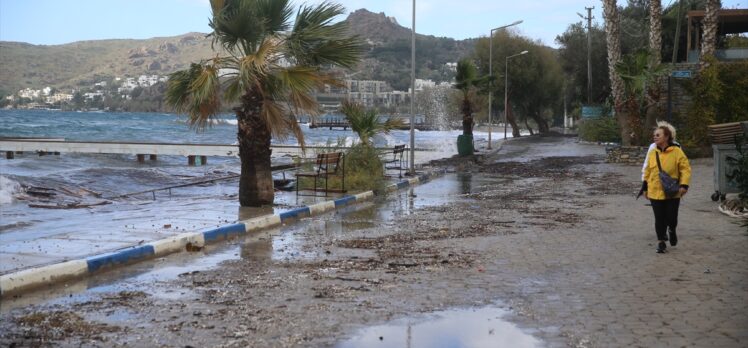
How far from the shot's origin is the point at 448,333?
21.4 feet

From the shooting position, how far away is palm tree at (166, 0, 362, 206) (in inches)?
603

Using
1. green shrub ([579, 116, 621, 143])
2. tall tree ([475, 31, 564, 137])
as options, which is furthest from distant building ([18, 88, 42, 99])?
green shrub ([579, 116, 621, 143])

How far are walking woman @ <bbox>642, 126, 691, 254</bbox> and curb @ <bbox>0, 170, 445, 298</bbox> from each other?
6.18 m

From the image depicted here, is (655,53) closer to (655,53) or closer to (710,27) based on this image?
(655,53)

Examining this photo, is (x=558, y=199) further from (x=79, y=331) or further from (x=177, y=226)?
(x=79, y=331)

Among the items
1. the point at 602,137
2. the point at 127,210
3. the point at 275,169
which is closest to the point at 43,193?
the point at 127,210

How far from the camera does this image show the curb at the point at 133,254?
829cm

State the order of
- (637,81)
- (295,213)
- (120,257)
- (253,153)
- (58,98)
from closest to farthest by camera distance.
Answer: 1. (120,257)
2. (295,213)
3. (253,153)
4. (637,81)
5. (58,98)

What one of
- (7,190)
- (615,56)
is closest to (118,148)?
(7,190)

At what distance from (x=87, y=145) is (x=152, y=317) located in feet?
137

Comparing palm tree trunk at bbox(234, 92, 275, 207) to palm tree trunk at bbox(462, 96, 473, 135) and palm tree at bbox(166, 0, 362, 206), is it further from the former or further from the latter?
palm tree trunk at bbox(462, 96, 473, 135)

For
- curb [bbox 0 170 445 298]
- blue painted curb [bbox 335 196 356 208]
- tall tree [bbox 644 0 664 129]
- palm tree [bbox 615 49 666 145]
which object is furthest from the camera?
tall tree [bbox 644 0 664 129]

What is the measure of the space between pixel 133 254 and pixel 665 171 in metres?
Result: 6.86

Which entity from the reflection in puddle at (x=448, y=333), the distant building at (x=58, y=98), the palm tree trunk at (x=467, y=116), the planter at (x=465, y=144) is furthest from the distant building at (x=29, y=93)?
the reflection in puddle at (x=448, y=333)
